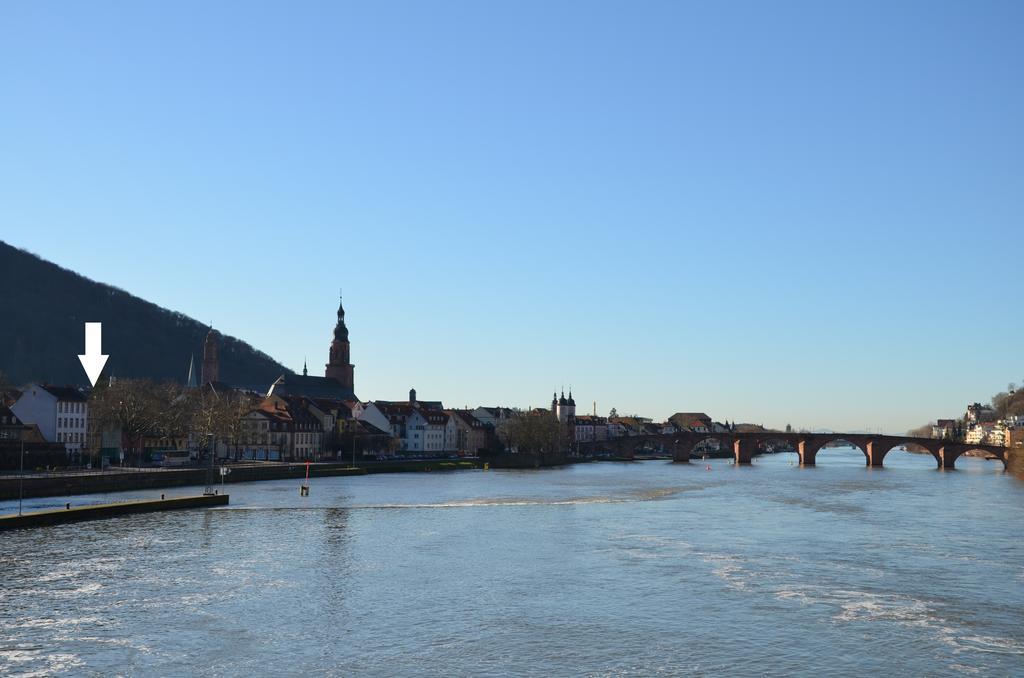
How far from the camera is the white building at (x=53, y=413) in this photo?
386ft

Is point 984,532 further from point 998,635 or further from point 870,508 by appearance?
point 998,635

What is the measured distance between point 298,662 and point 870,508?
61642 mm

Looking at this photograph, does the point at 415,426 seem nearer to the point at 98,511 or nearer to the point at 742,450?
the point at 742,450

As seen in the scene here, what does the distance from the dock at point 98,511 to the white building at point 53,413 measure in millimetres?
48887

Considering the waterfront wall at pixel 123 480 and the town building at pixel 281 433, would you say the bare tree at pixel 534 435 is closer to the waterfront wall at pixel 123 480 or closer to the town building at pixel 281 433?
the town building at pixel 281 433

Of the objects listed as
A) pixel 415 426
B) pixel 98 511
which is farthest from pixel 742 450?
pixel 98 511

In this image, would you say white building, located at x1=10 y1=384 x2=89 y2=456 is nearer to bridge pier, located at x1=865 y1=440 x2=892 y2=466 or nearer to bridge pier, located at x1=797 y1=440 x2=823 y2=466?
bridge pier, located at x1=797 y1=440 x2=823 y2=466

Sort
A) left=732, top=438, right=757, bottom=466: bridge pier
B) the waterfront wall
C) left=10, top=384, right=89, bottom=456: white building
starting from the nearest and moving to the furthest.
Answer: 1. the waterfront wall
2. left=10, top=384, right=89, bottom=456: white building
3. left=732, top=438, right=757, bottom=466: bridge pier

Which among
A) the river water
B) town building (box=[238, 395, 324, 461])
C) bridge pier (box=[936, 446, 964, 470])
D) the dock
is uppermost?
town building (box=[238, 395, 324, 461])

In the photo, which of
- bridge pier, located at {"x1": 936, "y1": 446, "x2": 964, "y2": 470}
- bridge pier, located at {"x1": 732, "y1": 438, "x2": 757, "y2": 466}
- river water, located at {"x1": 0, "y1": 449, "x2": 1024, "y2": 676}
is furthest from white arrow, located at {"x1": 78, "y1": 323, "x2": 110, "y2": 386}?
bridge pier, located at {"x1": 732, "y1": 438, "x2": 757, "y2": 466}

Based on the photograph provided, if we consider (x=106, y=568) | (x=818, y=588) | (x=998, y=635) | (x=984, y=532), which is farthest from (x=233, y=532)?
(x=984, y=532)

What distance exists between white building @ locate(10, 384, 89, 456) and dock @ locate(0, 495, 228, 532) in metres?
48.9

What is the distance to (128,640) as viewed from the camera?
3331 centimetres

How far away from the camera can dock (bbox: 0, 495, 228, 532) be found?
193ft
